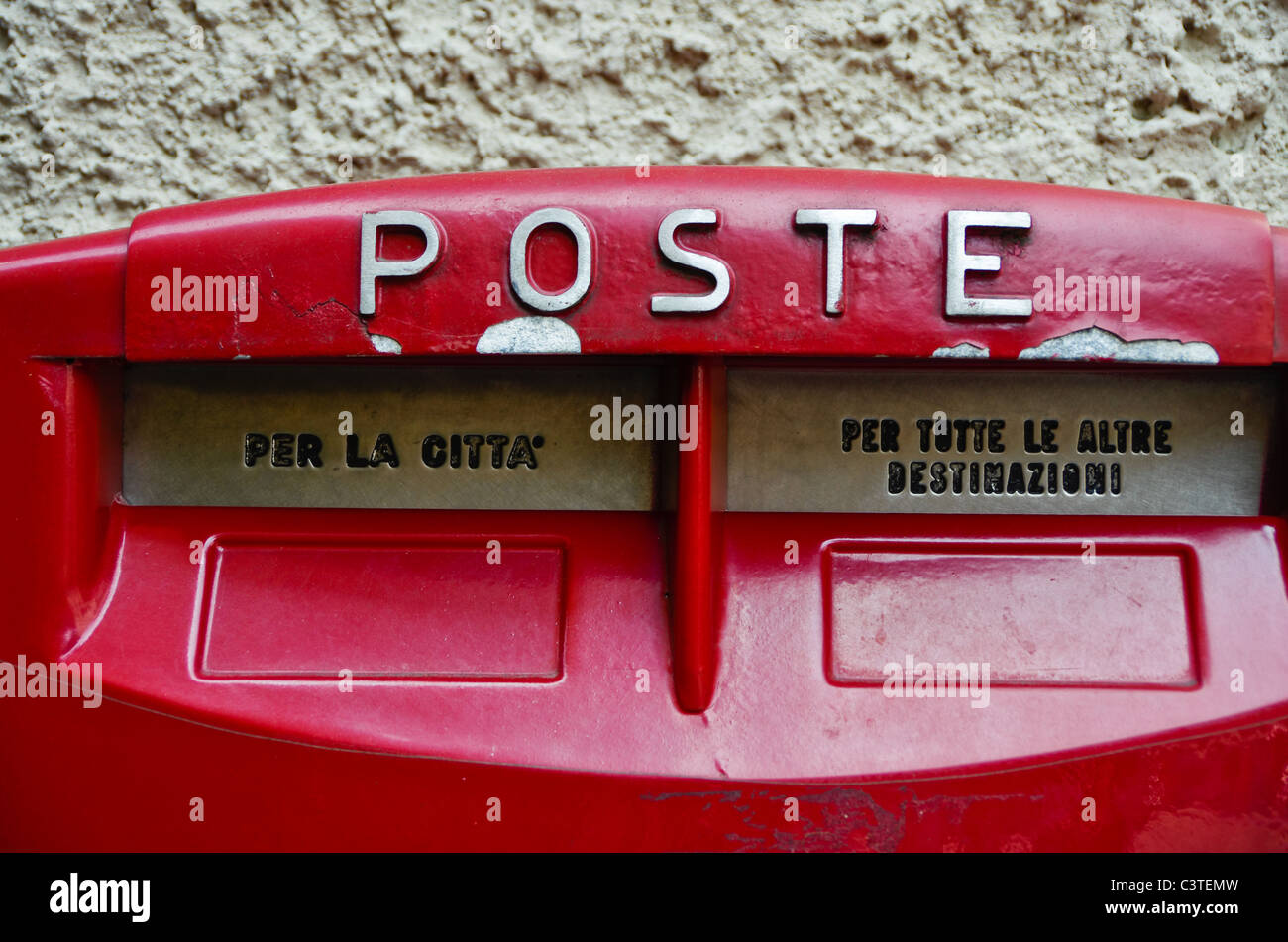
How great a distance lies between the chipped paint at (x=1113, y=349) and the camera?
870 millimetres

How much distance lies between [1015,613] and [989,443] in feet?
0.64

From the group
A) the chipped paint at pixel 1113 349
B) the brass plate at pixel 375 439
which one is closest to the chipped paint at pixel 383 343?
the brass plate at pixel 375 439

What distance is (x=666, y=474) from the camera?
98 centimetres

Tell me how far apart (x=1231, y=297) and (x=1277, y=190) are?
0.89 metres

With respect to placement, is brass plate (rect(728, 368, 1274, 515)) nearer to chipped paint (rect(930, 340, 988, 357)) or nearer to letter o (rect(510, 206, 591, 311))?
chipped paint (rect(930, 340, 988, 357))

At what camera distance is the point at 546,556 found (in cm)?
98

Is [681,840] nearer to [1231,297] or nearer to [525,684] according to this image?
[525,684]

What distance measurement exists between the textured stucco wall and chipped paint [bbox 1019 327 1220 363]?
0.74m

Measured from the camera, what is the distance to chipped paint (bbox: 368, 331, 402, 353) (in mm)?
884

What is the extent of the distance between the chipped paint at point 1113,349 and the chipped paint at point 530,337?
46cm

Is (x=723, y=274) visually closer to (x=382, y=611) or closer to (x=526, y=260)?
(x=526, y=260)

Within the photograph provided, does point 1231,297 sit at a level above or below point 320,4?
below

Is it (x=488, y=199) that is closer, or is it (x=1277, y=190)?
(x=488, y=199)
